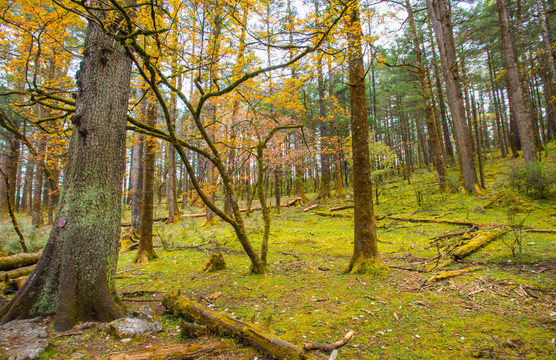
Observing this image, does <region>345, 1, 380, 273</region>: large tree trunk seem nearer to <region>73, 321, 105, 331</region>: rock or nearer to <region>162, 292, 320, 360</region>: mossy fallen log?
<region>162, 292, 320, 360</region>: mossy fallen log

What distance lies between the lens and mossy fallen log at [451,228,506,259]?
16.1 feet

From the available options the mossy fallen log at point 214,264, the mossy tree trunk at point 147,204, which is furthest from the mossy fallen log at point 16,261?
the mossy fallen log at point 214,264

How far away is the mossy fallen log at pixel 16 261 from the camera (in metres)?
5.34

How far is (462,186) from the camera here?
11539mm

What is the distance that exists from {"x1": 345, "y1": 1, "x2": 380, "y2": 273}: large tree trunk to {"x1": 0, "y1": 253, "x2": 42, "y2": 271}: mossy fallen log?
6.81 m

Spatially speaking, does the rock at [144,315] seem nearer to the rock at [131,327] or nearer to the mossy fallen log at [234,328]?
the rock at [131,327]

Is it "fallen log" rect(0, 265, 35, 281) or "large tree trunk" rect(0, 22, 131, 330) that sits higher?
"large tree trunk" rect(0, 22, 131, 330)

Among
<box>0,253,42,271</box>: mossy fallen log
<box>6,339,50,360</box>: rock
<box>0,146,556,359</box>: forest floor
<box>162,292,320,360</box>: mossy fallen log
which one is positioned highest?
<box>0,253,42,271</box>: mossy fallen log

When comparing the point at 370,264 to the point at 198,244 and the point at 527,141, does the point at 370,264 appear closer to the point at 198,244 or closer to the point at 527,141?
the point at 198,244

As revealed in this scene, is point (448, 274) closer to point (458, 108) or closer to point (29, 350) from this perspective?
point (29, 350)

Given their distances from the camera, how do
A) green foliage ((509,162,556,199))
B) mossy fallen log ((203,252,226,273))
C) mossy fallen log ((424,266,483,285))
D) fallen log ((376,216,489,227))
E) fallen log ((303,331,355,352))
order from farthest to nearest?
green foliage ((509,162,556,199)), fallen log ((376,216,489,227)), mossy fallen log ((203,252,226,273)), mossy fallen log ((424,266,483,285)), fallen log ((303,331,355,352))

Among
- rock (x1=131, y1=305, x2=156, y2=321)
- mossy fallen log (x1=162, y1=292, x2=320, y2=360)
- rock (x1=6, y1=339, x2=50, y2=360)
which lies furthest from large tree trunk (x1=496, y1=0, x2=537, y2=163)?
rock (x1=6, y1=339, x2=50, y2=360)

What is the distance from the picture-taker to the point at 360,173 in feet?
15.2

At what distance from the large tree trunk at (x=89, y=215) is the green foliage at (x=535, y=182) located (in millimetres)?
11983
